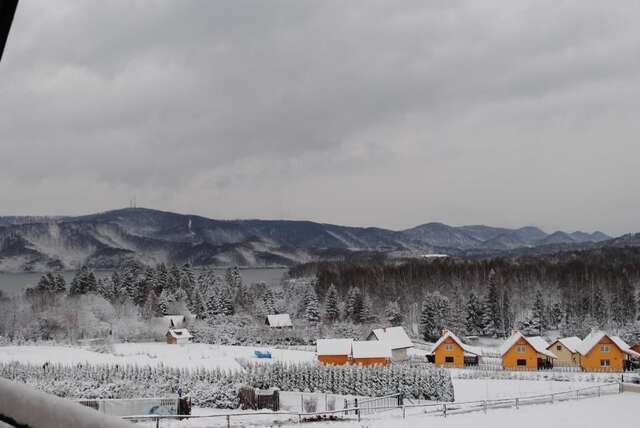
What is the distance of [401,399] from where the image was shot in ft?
80.0

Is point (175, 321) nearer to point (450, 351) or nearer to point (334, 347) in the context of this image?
point (334, 347)

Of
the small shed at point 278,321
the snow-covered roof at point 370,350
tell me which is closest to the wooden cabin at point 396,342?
the snow-covered roof at point 370,350

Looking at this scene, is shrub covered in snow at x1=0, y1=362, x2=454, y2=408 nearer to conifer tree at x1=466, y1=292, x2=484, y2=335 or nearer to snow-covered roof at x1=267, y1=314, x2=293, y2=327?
snow-covered roof at x1=267, y1=314, x2=293, y2=327

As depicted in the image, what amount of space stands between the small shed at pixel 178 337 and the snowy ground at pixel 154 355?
94.8 inches

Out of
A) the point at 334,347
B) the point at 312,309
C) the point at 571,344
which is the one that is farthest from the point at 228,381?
the point at 312,309

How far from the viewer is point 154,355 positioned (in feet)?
132

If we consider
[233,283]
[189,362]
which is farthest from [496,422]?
[233,283]

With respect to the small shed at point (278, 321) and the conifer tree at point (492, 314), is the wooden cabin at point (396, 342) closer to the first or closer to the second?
the small shed at point (278, 321)

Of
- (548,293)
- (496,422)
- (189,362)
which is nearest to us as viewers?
(496,422)

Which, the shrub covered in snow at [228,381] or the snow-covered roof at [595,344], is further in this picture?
the snow-covered roof at [595,344]

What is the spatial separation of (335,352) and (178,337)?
724 inches

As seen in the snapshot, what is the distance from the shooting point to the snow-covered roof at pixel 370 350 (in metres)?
37.2

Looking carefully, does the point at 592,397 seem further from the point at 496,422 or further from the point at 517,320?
Answer: the point at 517,320

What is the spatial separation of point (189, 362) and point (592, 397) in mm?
23440
